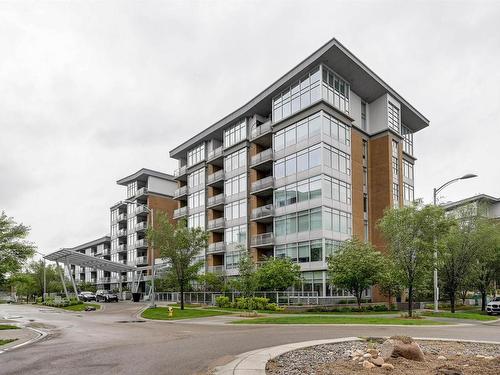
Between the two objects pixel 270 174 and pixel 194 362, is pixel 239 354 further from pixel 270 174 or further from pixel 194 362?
pixel 270 174

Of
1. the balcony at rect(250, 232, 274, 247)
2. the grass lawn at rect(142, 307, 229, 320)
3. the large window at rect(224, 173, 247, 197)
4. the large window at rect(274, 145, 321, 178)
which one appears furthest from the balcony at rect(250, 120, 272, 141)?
the grass lawn at rect(142, 307, 229, 320)

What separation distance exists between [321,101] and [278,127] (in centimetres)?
649

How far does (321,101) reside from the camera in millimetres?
42688

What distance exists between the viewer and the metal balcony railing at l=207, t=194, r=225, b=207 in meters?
57.3

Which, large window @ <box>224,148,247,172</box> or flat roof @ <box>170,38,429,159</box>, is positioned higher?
flat roof @ <box>170,38,429,159</box>

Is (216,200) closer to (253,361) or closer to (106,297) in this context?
(106,297)

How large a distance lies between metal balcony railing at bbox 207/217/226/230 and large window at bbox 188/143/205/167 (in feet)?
31.2

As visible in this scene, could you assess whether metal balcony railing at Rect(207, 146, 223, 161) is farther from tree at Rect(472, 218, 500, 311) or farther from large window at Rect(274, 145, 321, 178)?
tree at Rect(472, 218, 500, 311)

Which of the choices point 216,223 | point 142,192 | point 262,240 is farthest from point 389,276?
point 142,192

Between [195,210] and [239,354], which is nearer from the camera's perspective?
[239,354]

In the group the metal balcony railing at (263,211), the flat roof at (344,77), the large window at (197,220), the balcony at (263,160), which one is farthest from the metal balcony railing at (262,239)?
the flat roof at (344,77)

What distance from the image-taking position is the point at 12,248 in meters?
23.9

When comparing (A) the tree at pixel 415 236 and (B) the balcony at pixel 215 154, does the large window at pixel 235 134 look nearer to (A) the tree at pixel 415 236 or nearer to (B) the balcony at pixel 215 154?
(B) the balcony at pixel 215 154

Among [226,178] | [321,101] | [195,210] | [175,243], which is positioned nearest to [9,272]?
[175,243]
